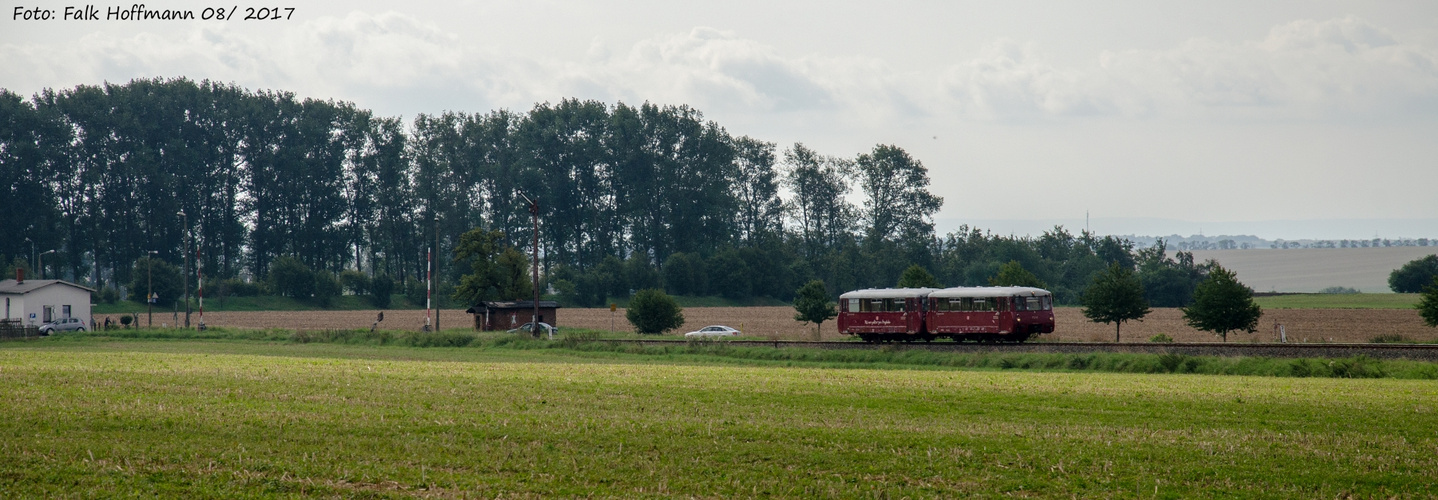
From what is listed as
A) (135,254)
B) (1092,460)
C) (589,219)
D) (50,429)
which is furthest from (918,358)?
(135,254)

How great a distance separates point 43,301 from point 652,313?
3914 cm

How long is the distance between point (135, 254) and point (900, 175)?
7630 centimetres

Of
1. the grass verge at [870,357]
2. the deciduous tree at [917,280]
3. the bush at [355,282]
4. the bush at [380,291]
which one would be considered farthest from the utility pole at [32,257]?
the deciduous tree at [917,280]

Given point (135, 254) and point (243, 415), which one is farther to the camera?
point (135, 254)

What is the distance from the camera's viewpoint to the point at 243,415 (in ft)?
57.5

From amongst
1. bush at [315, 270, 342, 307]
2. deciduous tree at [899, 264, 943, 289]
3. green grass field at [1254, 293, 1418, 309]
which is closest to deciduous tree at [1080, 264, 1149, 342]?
deciduous tree at [899, 264, 943, 289]

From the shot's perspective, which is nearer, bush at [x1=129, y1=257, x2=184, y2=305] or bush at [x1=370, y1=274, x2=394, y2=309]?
bush at [x1=129, y1=257, x2=184, y2=305]

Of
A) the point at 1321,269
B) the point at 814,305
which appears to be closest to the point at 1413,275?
the point at 1321,269

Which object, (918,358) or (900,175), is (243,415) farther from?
(900,175)

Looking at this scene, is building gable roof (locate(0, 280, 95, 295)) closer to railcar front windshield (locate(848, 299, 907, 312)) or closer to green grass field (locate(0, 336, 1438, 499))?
railcar front windshield (locate(848, 299, 907, 312))

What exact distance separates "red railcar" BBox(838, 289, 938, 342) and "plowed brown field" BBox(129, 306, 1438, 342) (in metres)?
6.55

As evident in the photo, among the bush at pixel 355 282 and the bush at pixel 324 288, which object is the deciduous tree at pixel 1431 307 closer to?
the bush at pixel 324 288

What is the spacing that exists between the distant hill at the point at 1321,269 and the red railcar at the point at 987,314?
287ft

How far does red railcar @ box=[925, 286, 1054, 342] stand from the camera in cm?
4716
